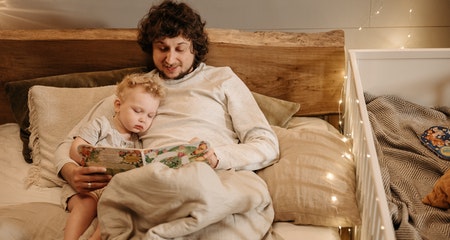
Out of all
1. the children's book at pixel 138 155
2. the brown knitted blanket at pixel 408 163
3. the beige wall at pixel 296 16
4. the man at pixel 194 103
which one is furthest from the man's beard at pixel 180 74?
the brown knitted blanket at pixel 408 163

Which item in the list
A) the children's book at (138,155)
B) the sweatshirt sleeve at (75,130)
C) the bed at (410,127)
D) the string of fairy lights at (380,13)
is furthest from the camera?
the string of fairy lights at (380,13)

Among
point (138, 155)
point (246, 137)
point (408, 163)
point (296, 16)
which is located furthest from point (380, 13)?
point (138, 155)

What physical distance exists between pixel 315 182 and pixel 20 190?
1.09 m

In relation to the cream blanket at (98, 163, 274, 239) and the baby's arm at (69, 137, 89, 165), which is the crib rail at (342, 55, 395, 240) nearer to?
the cream blanket at (98, 163, 274, 239)

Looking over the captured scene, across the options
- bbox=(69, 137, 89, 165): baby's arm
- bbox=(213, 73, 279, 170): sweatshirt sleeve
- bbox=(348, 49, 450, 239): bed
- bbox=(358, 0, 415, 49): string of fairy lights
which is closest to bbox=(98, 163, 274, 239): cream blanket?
bbox=(213, 73, 279, 170): sweatshirt sleeve

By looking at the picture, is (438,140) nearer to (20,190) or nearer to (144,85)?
(144,85)

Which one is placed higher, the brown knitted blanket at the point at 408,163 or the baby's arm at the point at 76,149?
the baby's arm at the point at 76,149

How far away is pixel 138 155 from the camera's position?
145cm

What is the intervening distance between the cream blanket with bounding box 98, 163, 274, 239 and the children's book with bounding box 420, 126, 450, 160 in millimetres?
846

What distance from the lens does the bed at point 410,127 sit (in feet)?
5.20

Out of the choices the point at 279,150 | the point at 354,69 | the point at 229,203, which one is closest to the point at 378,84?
the point at 354,69

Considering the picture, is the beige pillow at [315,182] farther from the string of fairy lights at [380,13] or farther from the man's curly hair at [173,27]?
the string of fairy lights at [380,13]

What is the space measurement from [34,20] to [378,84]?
5.53ft

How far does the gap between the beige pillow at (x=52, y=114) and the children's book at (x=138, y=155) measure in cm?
45
